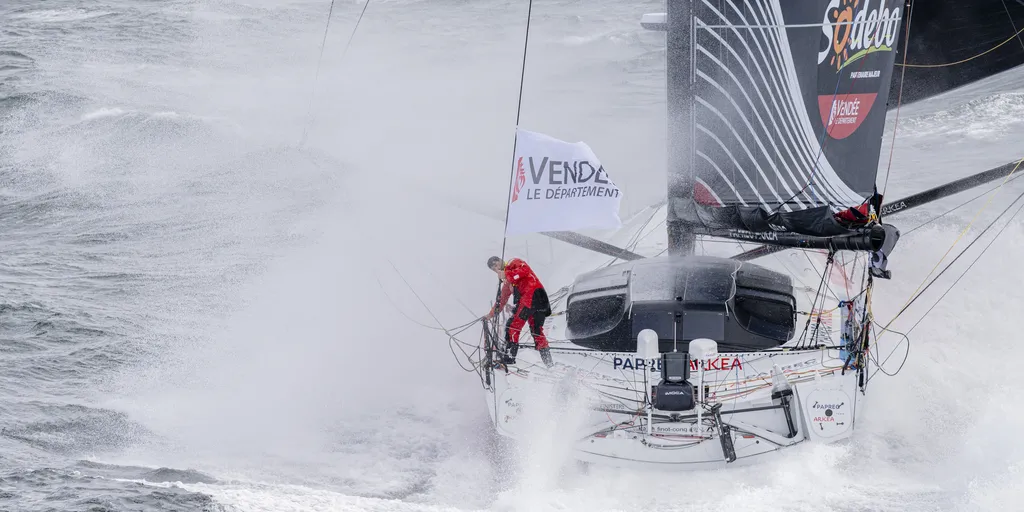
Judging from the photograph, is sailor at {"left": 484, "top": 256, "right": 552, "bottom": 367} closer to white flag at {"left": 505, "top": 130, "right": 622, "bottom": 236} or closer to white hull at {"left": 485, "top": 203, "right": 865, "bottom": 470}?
white hull at {"left": 485, "top": 203, "right": 865, "bottom": 470}

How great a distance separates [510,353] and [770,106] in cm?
247

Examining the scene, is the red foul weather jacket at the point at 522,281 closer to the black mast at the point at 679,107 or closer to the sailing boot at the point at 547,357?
the sailing boot at the point at 547,357

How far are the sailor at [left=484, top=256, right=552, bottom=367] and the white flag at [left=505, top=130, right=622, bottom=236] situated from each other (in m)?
0.62

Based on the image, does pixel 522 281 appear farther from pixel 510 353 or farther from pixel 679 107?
pixel 679 107

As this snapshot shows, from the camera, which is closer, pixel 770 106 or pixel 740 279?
pixel 770 106

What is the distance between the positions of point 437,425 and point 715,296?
213 cm

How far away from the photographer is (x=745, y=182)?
22.0 feet

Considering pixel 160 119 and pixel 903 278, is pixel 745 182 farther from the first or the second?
pixel 160 119

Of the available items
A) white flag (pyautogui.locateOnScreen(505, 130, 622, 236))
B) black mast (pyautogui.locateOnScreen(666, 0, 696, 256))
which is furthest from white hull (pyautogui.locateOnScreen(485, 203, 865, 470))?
black mast (pyautogui.locateOnScreen(666, 0, 696, 256))

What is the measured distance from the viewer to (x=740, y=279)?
6.66 metres

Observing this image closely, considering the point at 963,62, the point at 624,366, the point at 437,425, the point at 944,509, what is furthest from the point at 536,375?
the point at 963,62

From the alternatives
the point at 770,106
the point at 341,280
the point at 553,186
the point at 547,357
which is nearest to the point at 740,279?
the point at 770,106

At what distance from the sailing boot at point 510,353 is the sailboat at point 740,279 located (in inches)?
1.7

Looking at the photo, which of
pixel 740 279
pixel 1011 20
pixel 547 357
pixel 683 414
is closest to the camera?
pixel 683 414
